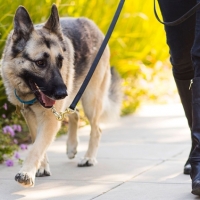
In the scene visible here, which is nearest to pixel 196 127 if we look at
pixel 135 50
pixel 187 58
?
pixel 187 58

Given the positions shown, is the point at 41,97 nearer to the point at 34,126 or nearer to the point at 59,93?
the point at 59,93

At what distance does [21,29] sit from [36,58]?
0.29 m

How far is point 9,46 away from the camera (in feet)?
15.3

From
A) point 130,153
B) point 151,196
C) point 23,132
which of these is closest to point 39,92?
point 151,196

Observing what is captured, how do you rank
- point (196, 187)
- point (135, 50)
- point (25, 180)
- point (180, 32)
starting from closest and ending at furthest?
point (196, 187), point (25, 180), point (180, 32), point (135, 50)

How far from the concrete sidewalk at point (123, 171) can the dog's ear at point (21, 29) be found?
112 centimetres

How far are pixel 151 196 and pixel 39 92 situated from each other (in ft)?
4.19

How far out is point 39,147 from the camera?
4426 mm

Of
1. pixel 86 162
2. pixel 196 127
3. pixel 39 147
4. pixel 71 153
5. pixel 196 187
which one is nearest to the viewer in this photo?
pixel 196 187

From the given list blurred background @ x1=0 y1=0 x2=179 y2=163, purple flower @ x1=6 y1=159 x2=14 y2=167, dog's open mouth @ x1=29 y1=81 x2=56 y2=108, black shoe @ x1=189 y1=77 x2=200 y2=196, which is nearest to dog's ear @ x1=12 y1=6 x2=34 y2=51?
dog's open mouth @ x1=29 y1=81 x2=56 y2=108

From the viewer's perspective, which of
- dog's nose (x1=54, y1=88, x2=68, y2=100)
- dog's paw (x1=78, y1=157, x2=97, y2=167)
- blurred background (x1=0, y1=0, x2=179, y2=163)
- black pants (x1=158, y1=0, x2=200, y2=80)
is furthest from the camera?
blurred background (x1=0, y1=0, x2=179, y2=163)

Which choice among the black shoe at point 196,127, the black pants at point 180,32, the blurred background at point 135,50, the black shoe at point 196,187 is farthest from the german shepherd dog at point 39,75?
the blurred background at point 135,50

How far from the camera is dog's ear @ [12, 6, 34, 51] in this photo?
14.8 feet

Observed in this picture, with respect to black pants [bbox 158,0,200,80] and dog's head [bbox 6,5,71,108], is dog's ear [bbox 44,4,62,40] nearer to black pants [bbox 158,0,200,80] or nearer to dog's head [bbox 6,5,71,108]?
dog's head [bbox 6,5,71,108]
